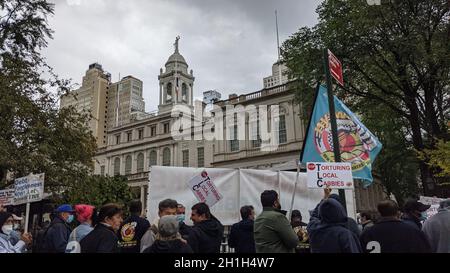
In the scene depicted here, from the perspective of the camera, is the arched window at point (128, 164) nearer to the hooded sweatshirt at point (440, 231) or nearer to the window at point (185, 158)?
the window at point (185, 158)

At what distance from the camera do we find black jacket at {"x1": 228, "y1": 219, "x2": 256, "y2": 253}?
6.18 meters

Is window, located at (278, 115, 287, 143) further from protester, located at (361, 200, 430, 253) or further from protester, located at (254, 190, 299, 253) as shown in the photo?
protester, located at (361, 200, 430, 253)

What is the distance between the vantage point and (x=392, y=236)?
4.14 meters

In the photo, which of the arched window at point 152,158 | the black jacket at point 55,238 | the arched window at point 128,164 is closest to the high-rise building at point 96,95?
the arched window at point 128,164

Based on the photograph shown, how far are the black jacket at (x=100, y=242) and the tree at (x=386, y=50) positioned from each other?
16362 mm

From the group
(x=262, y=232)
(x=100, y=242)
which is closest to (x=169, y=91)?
(x=262, y=232)

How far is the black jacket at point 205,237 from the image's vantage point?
526 centimetres

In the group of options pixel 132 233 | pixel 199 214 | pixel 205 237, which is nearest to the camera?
pixel 205 237

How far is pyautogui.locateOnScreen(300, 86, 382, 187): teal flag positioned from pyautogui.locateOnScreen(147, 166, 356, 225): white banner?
3.07 metres

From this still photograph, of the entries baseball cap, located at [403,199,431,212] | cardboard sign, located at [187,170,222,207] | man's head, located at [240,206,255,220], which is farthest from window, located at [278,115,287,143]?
baseball cap, located at [403,199,431,212]

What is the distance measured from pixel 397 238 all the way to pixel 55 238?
4453 millimetres

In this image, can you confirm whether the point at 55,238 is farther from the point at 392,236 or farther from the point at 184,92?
the point at 184,92

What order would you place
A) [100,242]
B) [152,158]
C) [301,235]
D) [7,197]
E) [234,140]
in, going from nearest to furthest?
[100,242] < [301,235] < [7,197] < [234,140] < [152,158]

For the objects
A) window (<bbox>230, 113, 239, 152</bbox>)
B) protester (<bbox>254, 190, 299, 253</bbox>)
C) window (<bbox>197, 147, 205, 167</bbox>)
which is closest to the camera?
protester (<bbox>254, 190, 299, 253</bbox>)
